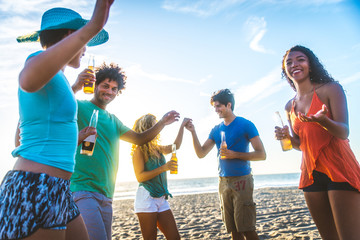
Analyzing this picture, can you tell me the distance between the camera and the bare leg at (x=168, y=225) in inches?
142

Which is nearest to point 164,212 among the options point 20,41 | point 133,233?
point 20,41

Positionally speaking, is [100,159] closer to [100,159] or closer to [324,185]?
[100,159]

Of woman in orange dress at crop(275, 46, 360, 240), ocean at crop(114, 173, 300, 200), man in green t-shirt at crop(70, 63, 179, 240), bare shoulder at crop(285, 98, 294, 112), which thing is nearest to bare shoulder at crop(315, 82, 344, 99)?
woman in orange dress at crop(275, 46, 360, 240)

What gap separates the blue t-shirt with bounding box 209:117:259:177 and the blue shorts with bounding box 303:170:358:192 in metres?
1.61

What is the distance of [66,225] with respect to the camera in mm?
1660

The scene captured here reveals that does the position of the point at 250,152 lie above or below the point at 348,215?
above

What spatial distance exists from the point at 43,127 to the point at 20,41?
0.98m

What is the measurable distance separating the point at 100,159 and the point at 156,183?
4.37 feet

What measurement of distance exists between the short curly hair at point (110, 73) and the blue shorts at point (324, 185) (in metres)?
2.69

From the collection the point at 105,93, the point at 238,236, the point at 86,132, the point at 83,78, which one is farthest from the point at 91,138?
the point at 238,236

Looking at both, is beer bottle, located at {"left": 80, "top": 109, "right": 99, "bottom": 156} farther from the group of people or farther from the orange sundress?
the orange sundress

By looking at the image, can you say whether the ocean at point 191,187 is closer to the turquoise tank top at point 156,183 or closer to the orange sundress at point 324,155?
the turquoise tank top at point 156,183

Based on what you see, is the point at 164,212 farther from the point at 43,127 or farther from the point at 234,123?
the point at 43,127

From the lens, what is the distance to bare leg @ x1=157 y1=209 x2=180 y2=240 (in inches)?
142
